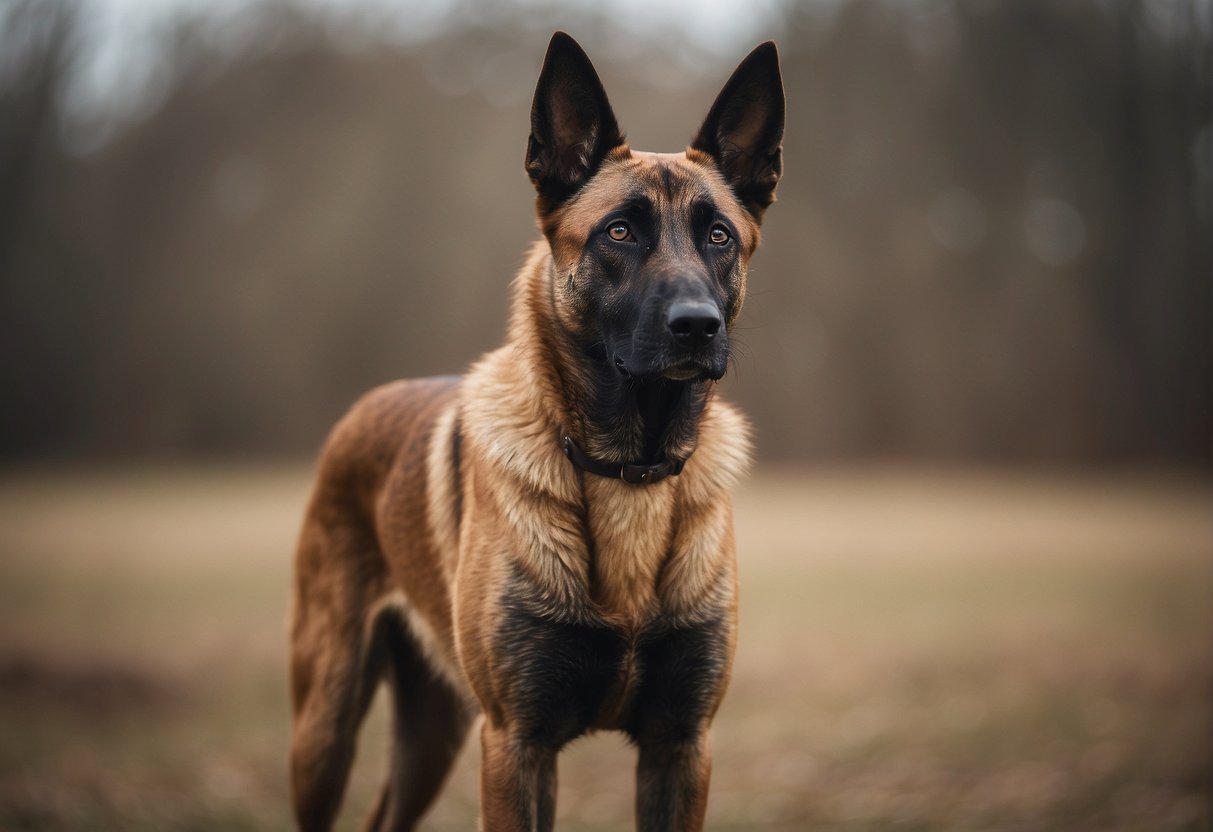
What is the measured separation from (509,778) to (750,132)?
83.9 inches

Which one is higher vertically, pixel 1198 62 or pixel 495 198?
pixel 1198 62

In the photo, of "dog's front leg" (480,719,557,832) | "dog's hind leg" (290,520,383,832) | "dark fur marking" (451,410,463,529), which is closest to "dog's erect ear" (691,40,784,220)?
"dark fur marking" (451,410,463,529)

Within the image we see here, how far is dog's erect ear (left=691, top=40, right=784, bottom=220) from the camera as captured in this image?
313 cm

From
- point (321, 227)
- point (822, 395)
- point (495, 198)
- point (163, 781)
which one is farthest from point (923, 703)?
point (321, 227)

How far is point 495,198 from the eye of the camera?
19.4 metres

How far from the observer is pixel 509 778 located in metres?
2.73

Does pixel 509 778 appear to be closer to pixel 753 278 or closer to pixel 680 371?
pixel 680 371

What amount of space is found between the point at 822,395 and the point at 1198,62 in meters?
8.49

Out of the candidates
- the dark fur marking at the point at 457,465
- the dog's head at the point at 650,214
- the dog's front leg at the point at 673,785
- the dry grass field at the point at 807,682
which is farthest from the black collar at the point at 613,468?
the dry grass field at the point at 807,682

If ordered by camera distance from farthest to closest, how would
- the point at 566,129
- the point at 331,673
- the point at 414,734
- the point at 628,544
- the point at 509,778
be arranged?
1. the point at 414,734
2. the point at 331,673
3. the point at 566,129
4. the point at 628,544
5. the point at 509,778

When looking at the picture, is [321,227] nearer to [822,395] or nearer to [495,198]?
[495,198]

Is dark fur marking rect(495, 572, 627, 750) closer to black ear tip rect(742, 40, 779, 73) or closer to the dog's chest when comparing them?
the dog's chest

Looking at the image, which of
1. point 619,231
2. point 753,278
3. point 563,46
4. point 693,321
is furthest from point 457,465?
point 753,278

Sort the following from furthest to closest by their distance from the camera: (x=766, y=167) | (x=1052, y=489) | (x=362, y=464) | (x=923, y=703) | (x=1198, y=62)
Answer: (x=1052, y=489), (x=1198, y=62), (x=923, y=703), (x=362, y=464), (x=766, y=167)
